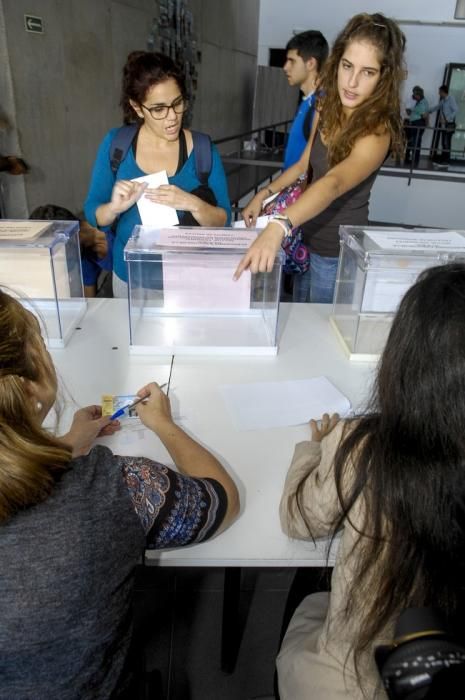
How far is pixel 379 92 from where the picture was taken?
162 cm

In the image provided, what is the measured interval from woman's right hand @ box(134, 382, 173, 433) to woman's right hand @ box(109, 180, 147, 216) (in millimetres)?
673

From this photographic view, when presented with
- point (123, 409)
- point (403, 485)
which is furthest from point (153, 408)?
point (403, 485)

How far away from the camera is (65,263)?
1.56 m

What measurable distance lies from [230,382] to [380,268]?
0.51 metres

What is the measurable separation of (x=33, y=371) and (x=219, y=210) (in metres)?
1.20

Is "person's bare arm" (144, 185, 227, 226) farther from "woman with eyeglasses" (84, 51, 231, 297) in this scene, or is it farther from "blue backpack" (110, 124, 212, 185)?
"blue backpack" (110, 124, 212, 185)

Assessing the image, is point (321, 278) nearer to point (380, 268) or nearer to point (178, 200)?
point (380, 268)

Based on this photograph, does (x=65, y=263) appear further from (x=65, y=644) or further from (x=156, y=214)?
(x=65, y=644)

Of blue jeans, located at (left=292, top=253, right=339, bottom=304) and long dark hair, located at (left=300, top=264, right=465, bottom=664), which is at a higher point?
long dark hair, located at (left=300, top=264, right=465, bottom=664)

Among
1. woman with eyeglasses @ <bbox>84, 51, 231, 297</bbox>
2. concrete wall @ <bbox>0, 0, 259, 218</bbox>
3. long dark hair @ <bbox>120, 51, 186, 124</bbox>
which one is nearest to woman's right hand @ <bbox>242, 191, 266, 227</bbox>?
woman with eyeglasses @ <bbox>84, 51, 231, 297</bbox>

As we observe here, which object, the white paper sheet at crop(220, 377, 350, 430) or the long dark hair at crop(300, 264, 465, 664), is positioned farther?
the white paper sheet at crop(220, 377, 350, 430)

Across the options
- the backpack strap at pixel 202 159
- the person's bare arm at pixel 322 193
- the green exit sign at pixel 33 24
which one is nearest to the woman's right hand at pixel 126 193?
the backpack strap at pixel 202 159

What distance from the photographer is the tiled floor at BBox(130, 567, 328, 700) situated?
4.66 ft

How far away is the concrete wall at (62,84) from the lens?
2812mm
